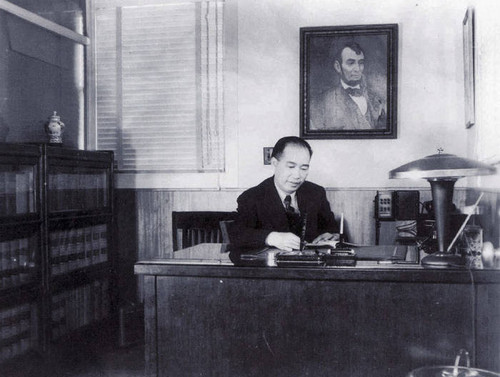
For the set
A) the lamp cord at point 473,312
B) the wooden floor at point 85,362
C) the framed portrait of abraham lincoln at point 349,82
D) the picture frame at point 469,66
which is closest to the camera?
the lamp cord at point 473,312

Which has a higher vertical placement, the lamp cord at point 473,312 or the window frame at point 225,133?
the window frame at point 225,133

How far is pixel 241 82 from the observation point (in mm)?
4133

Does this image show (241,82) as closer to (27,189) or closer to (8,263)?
(27,189)

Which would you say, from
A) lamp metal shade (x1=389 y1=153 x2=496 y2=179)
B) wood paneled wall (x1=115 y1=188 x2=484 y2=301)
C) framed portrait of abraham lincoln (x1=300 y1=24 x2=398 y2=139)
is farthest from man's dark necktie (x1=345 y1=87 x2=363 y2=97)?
lamp metal shade (x1=389 y1=153 x2=496 y2=179)

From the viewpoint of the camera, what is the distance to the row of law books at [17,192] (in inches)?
115

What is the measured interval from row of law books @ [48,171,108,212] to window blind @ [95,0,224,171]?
0.53m

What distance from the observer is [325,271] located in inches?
64.4

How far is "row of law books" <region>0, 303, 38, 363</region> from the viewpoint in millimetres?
2900

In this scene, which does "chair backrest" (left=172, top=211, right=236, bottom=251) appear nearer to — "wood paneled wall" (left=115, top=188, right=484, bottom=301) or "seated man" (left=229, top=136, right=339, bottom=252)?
"wood paneled wall" (left=115, top=188, right=484, bottom=301)

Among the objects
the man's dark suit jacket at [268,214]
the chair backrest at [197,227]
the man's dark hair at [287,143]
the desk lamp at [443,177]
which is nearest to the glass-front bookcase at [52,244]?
the chair backrest at [197,227]

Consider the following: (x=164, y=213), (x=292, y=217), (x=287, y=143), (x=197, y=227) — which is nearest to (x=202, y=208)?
(x=197, y=227)

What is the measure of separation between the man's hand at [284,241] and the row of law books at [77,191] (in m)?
1.62

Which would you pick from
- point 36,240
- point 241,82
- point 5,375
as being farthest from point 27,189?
point 241,82

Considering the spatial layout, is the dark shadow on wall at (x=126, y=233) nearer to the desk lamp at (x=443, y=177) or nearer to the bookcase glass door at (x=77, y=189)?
the bookcase glass door at (x=77, y=189)
